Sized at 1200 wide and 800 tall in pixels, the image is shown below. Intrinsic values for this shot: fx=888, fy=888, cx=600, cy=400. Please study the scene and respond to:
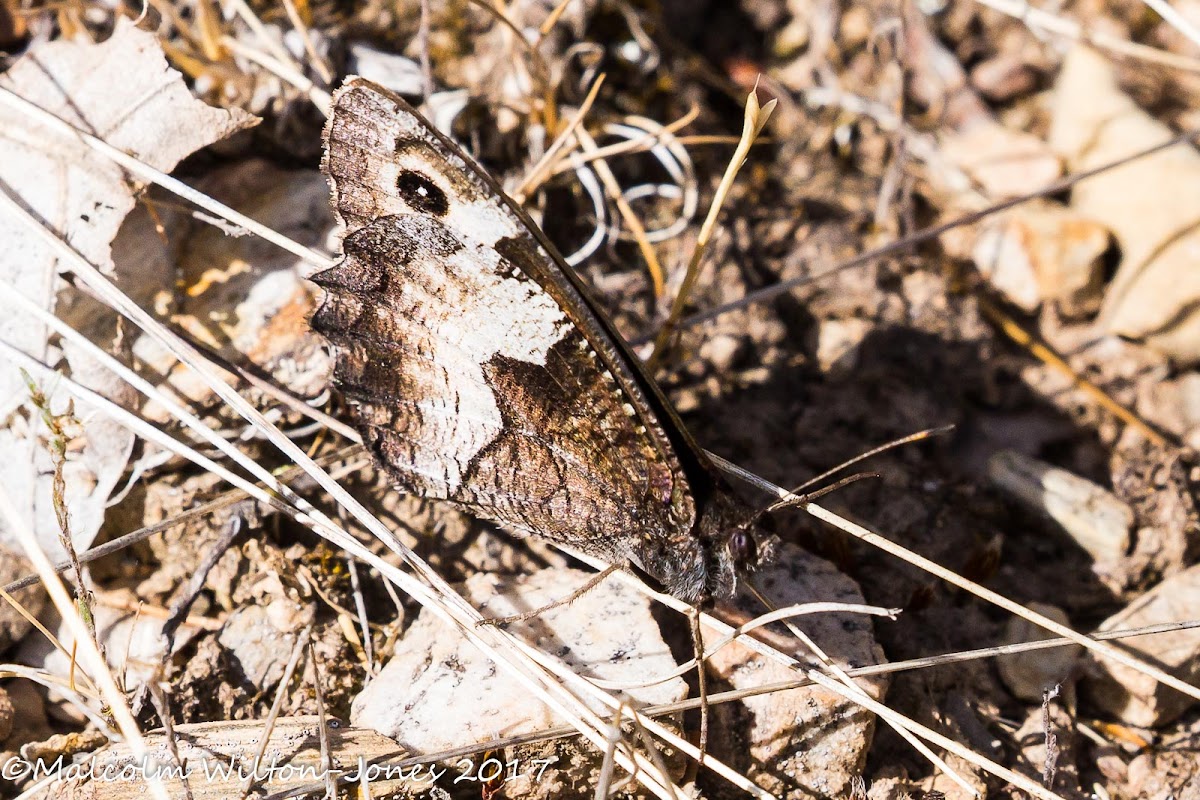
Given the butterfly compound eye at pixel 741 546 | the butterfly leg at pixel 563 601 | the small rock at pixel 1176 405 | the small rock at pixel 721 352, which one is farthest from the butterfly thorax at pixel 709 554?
the small rock at pixel 1176 405

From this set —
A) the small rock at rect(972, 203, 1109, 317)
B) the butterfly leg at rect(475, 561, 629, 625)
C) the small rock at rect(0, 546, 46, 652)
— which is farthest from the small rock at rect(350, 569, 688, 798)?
the small rock at rect(972, 203, 1109, 317)

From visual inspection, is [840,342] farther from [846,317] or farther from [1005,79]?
[1005,79]

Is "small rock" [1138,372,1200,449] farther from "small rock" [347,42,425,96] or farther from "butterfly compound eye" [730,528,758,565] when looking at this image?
"small rock" [347,42,425,96]

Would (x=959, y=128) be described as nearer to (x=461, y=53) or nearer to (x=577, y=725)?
(x=461, y=53)

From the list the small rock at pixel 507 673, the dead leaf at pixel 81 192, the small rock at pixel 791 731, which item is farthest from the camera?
the dead leaf at pixel 81 192

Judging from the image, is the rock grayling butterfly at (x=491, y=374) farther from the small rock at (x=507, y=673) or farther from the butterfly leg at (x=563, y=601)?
the small rock at (x=507, y=673)

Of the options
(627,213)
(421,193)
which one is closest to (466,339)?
(421,193)

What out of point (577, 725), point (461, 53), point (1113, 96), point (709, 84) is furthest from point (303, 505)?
point (1113, 96)

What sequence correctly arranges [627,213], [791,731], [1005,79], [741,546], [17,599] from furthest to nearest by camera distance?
[1005,79], [627,213], [17,599], [791,731], [741,546]
